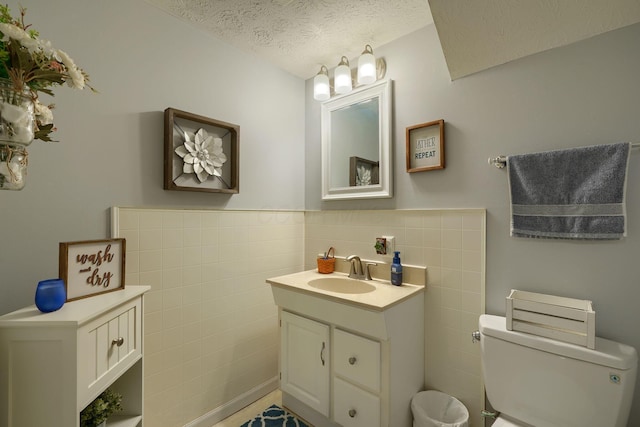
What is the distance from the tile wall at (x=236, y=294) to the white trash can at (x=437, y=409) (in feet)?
0.17

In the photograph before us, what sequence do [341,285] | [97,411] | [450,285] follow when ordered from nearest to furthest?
1. [97,411]
2. [450,285]
3. [341,285]

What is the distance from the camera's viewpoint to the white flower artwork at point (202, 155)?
1.53m

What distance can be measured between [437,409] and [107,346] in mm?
1584

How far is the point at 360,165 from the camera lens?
1.89 metres

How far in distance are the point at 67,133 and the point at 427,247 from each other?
1841 mm

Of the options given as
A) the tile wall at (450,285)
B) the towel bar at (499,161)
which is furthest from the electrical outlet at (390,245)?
the towel bar at (499,161)

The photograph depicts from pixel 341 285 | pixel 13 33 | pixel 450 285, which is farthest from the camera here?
pixel 341 285

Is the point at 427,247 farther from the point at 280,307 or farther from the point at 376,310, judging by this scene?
the point at 280,307

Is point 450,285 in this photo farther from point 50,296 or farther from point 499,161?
point 50,296

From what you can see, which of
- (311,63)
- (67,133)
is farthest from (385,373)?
(311,63)

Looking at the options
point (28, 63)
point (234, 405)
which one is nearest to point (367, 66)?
point (28, 63)

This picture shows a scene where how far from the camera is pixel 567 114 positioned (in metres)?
1.20

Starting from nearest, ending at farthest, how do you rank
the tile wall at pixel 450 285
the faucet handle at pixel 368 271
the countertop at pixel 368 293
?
the countertop at pixel 368 293 < the tile wall at pixel 450 285 < the faucet handle at pixel 368 271

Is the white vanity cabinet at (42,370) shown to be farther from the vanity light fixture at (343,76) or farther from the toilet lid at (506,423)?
the vanity light fixture at (343,76)
